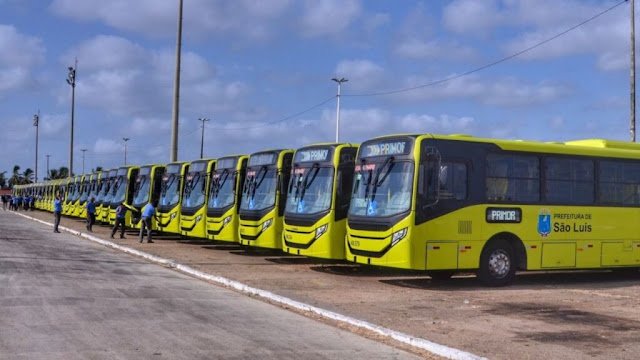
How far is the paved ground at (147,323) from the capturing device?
775 centimetres

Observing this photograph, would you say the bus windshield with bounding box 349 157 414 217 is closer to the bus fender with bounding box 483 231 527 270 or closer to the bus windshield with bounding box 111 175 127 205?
the bus fender with bounding box 483 231 527 270

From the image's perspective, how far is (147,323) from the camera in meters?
9.41

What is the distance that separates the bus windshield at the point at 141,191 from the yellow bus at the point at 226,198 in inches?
285

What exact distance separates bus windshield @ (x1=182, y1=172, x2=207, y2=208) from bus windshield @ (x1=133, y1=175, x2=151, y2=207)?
4754 millimetres

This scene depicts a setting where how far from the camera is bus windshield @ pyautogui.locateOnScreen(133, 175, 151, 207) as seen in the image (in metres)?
29.7

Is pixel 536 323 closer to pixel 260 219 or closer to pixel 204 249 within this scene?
pixel 260 219

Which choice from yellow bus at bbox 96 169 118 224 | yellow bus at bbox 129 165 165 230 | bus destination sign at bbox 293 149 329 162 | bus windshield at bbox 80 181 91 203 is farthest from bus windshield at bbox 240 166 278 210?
bus windshield at bbox 80 181 91 203

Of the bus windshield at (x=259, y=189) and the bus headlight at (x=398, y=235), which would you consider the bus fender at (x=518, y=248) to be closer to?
the bus headlight at (x=398, y=235)

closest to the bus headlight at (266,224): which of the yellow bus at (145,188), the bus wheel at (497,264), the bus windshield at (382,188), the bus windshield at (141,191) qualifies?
the bus windshield at (382,188)

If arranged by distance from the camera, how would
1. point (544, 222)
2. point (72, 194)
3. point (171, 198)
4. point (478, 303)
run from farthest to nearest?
point (72, 194) → point (171, 198) → point (544, 222) → point (478, 303)

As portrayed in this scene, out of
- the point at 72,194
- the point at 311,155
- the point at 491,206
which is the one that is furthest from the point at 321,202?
the point at 72,194

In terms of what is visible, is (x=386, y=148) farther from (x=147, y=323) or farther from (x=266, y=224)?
(x=147, y=323)

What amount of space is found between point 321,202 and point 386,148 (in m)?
2.82

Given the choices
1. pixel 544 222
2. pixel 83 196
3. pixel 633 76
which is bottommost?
pixel 544 222
